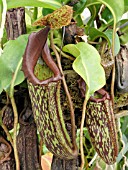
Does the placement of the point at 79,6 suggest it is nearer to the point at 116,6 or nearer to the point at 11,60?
the point at 116,6

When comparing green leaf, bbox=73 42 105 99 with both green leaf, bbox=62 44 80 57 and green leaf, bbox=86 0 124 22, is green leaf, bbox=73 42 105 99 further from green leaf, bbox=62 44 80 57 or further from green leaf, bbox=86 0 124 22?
green leaf, bbox=86 0 124 22

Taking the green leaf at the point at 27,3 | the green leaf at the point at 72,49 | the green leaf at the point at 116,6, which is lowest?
the green leaf at the point at 72,49

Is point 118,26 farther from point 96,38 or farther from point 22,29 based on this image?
point 22,29

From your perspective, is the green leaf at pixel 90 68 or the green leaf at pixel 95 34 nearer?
the green leaf at pixel 90 68

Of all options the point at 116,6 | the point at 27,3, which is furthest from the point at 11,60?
the point at 116,6

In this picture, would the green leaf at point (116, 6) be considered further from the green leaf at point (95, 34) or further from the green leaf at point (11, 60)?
the green leaf at point (11, 60)

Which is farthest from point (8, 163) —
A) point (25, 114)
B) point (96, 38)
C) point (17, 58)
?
point (96, 38)

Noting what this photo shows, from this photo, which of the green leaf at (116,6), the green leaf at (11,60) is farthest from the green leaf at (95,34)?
the green leaf at (11,60)
